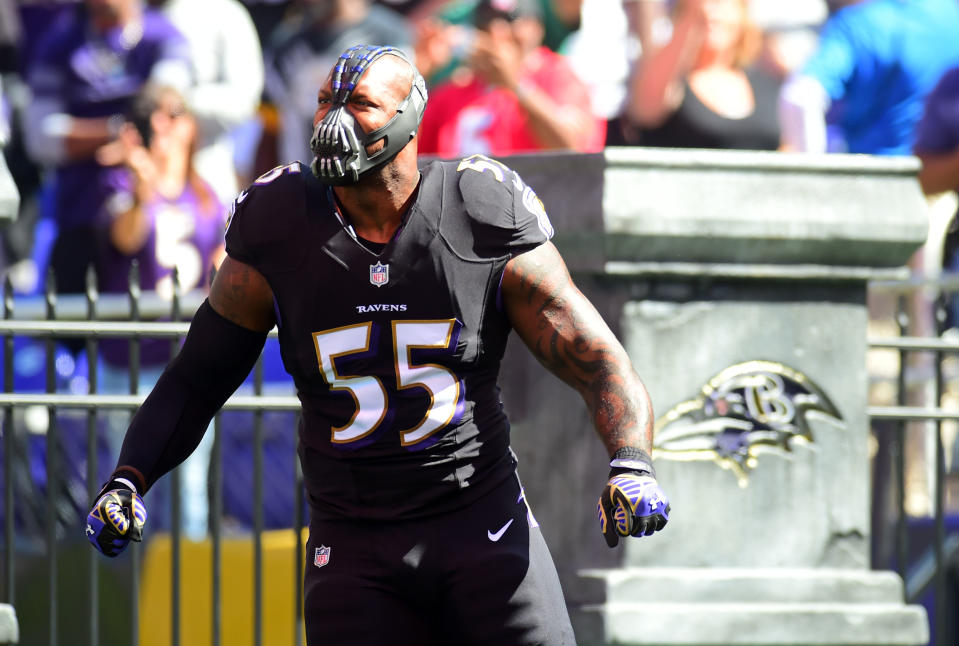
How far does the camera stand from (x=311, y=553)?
12.2ft

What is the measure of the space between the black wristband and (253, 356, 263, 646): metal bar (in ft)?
6.36

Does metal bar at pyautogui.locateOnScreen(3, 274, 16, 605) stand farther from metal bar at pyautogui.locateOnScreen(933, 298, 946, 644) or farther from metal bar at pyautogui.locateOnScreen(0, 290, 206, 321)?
metal bar at pyautogui.locateOnScreen(933, 298, 946, 644)

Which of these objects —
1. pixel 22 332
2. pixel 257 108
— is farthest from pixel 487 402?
pixel 257 108

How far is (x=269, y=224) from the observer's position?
3641 millimetres

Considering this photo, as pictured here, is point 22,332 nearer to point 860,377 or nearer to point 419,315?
point 419,315

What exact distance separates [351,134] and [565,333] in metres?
0.72

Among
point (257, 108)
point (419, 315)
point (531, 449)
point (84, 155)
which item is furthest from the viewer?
point (257, 108)

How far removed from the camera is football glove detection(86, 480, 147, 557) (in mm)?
3521

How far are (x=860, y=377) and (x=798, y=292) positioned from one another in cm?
38

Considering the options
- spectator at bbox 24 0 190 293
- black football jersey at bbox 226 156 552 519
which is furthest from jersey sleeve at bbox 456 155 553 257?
spectator at bbox 24 0 190 293

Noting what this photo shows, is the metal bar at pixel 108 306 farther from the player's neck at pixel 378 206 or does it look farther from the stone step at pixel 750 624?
the player's neck at pixel 378 206

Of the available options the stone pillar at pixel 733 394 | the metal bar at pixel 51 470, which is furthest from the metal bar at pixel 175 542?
the stone pillar at pixel 733 394

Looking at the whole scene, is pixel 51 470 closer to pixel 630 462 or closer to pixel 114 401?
pixel 114 401

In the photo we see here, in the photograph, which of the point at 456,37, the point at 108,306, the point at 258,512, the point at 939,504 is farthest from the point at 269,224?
the point at 456,37
